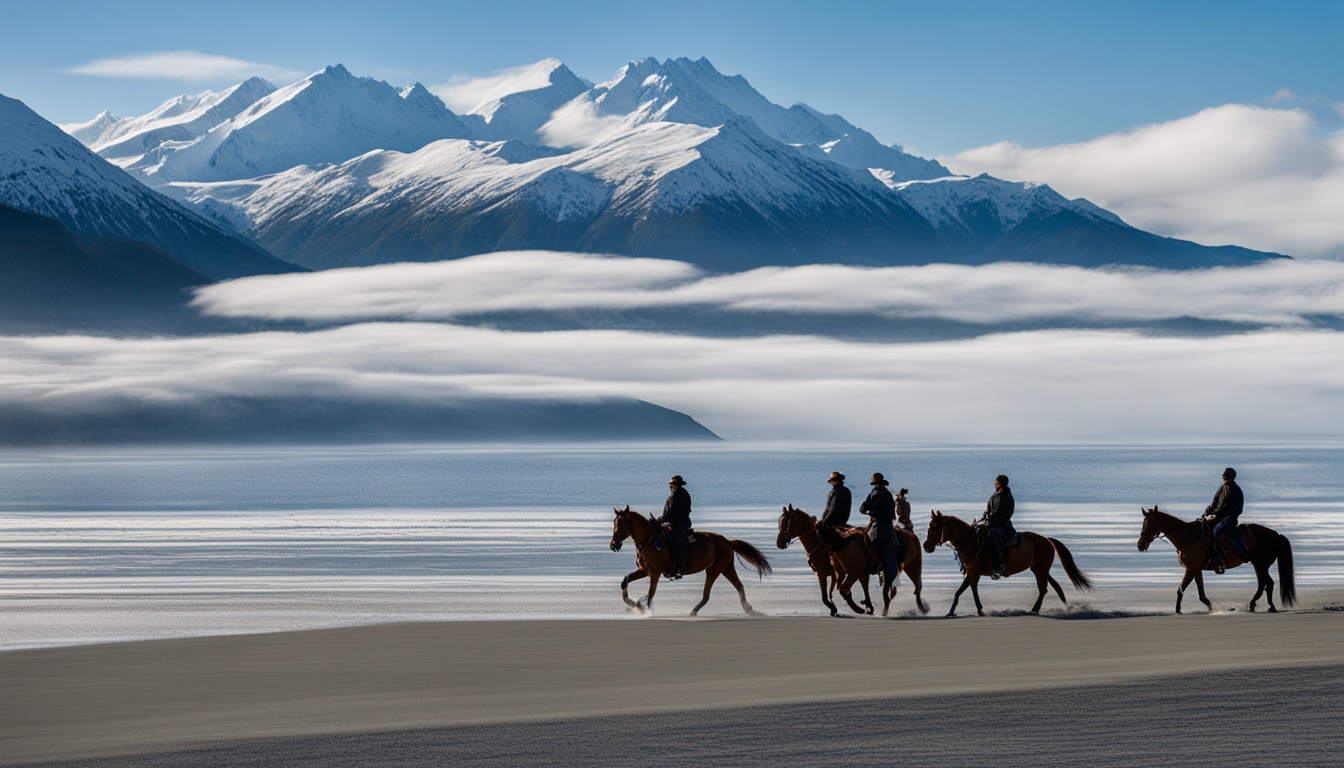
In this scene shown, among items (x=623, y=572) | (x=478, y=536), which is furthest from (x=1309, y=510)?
(x=623, y=572)

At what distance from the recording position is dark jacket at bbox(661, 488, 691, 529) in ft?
88.9

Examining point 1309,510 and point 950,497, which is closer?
point 1309,510

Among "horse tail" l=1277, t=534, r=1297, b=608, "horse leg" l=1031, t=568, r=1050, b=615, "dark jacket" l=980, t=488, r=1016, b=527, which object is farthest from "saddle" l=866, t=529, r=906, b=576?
"horse tail" l=1277, t=534, r=1297, b=608

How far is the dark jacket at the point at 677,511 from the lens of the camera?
27094mm

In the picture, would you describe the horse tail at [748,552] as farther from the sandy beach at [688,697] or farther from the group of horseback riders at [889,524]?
the sandy beach at [688,697]

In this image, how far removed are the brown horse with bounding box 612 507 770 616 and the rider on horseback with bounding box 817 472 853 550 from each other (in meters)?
1.73

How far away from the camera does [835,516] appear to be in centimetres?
2689

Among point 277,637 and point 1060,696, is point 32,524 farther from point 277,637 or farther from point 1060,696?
point 1060,696

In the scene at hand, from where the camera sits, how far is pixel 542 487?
124875mm

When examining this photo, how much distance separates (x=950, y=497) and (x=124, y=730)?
312ft

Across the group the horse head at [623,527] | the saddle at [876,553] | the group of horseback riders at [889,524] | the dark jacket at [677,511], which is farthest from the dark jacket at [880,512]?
the horse head at [623,527]

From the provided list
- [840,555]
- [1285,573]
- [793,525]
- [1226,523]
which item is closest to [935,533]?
[840,555]

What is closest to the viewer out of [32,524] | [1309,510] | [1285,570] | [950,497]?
[1285,570]

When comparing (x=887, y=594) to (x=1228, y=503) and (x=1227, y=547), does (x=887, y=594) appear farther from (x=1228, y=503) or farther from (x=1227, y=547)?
(x=1228, y=503)
